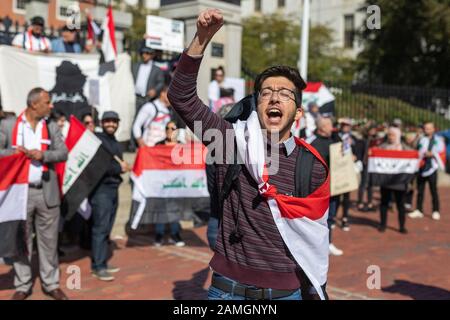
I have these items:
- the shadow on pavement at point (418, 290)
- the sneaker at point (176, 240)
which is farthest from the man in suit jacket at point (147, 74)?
the shadow on pavement at point (418, 290)

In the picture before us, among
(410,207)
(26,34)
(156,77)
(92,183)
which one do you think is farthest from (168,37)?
(410,207)

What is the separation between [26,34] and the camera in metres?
10.1

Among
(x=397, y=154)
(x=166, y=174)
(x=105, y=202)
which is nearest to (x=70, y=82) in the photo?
(x=166, y=174)

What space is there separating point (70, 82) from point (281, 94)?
25.4ft

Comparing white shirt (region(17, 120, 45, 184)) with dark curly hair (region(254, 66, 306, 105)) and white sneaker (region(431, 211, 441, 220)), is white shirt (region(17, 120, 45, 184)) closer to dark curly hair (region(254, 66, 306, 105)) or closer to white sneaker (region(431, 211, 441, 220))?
dark curly hair (region(254, 66, 306, 105))

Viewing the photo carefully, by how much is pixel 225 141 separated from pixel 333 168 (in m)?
5.87

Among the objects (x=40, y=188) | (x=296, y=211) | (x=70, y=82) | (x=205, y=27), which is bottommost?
(x=40, y=188)

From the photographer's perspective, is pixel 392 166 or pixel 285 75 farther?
pixel 392 166

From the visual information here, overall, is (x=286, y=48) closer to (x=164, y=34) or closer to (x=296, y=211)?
(x=164, y=34)

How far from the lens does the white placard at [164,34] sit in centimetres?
1068

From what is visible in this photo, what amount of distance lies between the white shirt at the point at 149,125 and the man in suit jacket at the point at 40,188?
2.86 metres

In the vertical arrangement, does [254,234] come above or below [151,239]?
above

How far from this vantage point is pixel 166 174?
8047mm

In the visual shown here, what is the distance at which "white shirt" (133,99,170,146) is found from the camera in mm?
8500
